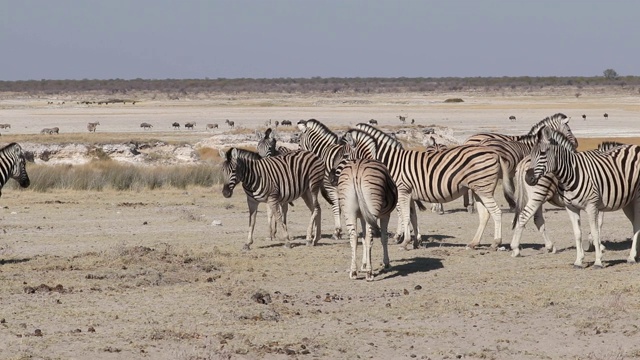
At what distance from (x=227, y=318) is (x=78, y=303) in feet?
6.21

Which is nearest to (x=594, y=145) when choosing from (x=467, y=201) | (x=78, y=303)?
(x=467, y=201)

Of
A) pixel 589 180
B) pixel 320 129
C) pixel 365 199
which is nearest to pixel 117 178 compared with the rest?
pixel 320 129

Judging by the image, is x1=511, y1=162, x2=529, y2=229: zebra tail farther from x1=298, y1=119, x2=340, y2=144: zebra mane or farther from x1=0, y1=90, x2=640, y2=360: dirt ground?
x1=298, y1=119, x2=340, y2=144: zebra mane

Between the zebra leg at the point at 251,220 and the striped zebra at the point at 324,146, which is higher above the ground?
the striped zebra at the point at 324,146

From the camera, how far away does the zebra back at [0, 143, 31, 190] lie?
15.1 m

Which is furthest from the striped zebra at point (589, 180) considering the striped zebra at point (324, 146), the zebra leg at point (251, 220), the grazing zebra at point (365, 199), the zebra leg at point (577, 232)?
the zebra leg at point (251, 220)

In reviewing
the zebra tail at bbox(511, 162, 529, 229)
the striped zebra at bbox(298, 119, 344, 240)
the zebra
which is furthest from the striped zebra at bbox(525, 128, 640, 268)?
the striped zebra at bbox(298, 119, 344, 240)

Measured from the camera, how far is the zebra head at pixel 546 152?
13.1 m

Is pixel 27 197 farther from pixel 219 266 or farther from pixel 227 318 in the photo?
pixel 227 318

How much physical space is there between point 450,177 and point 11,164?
620 cm

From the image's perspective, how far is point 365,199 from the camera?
1279 cm

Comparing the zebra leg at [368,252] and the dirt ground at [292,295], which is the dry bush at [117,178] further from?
the zebra leg at [368,252]

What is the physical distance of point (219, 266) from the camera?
14273 millimetres

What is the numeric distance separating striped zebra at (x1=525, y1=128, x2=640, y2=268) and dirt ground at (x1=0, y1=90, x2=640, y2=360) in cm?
65
